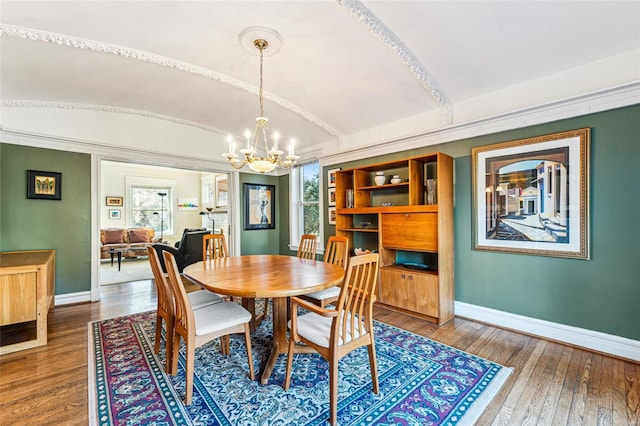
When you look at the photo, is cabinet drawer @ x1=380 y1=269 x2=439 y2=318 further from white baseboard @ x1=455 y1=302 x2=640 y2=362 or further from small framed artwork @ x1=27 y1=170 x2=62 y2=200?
small framed artwork @ x1=27 y1=170 x2=62 y2=200

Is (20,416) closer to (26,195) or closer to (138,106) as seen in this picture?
(26,195)

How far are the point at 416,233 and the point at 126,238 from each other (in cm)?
751

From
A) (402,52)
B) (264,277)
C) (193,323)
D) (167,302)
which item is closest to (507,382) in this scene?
(264,277)

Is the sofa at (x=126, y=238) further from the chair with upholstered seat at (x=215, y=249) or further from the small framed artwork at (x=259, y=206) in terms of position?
the chair with upholstered seat at (x=215, y=249)

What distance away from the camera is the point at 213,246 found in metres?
3.40

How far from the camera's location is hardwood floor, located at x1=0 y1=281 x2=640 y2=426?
1.70 meters

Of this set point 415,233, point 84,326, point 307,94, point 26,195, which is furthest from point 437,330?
point 26,195

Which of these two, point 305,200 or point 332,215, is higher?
point 305,200

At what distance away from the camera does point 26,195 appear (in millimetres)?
Result: 3568

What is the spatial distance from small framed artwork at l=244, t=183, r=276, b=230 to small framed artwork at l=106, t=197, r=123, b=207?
4.95 meters

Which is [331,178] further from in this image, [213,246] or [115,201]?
[115,201]

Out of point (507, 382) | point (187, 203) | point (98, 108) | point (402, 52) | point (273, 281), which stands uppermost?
point (98, 108)

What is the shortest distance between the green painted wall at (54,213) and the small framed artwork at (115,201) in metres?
4.69

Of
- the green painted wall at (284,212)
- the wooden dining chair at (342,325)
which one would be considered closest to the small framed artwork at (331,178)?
the green painted wall at (284,212)
